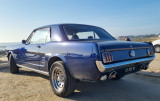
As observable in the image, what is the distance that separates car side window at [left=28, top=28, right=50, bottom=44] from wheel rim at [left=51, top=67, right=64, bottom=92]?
0.87 meters

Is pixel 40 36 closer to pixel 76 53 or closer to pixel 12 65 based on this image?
pixel 76 53

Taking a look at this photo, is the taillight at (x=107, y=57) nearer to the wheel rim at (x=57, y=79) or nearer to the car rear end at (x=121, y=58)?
the car rear end at (x=121, y=58)

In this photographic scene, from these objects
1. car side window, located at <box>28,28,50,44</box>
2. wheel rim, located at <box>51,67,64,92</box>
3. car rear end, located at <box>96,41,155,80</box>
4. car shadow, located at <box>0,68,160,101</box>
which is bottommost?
car shadow, located at <box>0,68,160,101</box>

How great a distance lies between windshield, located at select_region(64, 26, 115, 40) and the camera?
3.64 metres

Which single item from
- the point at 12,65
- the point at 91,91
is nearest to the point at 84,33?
the point at 91,91

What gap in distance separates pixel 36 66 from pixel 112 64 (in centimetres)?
232

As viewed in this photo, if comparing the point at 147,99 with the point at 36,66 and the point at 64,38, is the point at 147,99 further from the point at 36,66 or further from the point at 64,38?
the point at 36,66

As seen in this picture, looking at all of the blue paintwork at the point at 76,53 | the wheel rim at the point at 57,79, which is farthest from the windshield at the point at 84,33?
the wheel rim at the point at 57,79

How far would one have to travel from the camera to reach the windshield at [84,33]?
364cm

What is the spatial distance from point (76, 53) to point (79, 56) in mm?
99

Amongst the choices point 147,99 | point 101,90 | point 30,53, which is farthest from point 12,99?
point 147,99

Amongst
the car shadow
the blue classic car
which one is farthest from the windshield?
the car shadow

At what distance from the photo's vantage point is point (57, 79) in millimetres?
3506

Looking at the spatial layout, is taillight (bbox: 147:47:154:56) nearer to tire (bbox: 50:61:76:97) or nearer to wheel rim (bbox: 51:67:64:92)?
tire (bbox: 50:61:76:97)
